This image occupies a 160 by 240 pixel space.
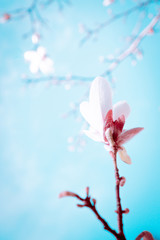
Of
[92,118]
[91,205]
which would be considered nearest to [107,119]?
[92,118]

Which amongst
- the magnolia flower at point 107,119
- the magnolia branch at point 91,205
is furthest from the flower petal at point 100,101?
the magnolia branch at point 91,205

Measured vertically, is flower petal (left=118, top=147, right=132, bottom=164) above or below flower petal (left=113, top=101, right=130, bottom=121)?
below

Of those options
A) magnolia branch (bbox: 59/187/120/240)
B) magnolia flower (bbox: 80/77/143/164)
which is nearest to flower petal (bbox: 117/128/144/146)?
magnolia flower (bbox: 80/77/143/164)

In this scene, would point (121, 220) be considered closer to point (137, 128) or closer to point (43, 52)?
point (137, 128)

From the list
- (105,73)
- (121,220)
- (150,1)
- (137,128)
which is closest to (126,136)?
(137,128)

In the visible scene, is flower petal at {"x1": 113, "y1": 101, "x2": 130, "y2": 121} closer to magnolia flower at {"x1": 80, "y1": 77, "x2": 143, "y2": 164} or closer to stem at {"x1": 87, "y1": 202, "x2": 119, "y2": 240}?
magnolia flower at {"x1": 80, "y1": 77, "x2": 143, "y2": 164}
